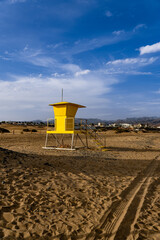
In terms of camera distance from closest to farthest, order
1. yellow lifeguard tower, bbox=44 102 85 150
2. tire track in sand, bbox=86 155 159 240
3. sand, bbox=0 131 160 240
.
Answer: tire track in sand, bbox=86 155 159 240 < sand, bbox=0 131 160 240 < yellow lifeguard tower, bbox=44 102 85 150

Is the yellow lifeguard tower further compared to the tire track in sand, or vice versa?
the yellow lifeguard tower

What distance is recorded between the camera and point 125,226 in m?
4.82

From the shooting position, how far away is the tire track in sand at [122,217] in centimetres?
445

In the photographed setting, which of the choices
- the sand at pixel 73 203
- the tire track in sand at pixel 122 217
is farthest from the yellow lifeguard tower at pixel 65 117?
the tire track in sand at pixel 122 217

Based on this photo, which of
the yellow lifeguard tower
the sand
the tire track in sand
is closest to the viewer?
the tire track in sand

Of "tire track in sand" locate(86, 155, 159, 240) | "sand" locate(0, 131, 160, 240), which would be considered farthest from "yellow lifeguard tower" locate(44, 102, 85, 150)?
"tire track in sand" locate(86, 155, 159, 240)

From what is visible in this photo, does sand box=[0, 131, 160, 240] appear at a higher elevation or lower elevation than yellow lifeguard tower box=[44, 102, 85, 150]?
lower

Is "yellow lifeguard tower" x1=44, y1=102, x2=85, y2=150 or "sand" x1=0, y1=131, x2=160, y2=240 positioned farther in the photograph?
"yellow lifeguard tower" x1=44, y1=102, x2=85, y2=150

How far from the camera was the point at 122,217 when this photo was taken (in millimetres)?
5258

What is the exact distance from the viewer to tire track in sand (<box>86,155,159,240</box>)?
445 centimetres

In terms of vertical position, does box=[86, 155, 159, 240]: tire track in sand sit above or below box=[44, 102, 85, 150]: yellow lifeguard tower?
below

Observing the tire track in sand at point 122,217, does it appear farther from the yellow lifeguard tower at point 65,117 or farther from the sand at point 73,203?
the yellow lifeguard tower at point 65,117

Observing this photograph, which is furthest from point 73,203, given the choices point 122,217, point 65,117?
point 65,117

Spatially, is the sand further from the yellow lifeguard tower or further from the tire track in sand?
the yellow lifeguard tower
